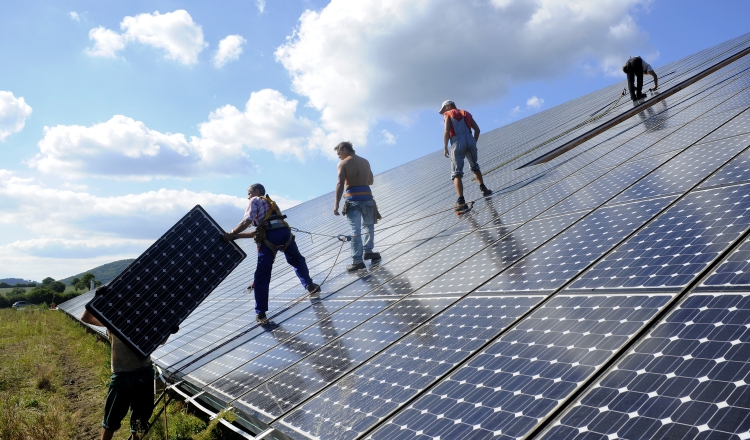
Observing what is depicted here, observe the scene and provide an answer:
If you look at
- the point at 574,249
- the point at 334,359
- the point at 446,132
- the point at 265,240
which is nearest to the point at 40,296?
the point at 265,240

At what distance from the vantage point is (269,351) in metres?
5.99

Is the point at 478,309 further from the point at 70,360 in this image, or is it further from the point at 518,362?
the point at 70,360

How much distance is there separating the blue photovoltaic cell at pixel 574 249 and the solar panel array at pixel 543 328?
22 mm

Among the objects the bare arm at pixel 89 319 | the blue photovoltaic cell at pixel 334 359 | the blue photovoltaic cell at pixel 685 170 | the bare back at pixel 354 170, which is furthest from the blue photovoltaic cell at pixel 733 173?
the bare arm at pixel 89 319

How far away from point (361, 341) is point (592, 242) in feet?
7.46

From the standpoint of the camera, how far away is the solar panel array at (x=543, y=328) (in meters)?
2.59

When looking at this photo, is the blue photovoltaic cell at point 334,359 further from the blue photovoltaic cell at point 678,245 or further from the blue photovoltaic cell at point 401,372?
the blue photovoltaic cell at point 678,245

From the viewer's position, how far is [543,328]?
3.54 meters

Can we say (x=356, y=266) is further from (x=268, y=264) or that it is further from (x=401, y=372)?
(x=401, y=372)

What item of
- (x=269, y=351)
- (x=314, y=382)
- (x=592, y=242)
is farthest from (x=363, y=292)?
(x=592, y=242)

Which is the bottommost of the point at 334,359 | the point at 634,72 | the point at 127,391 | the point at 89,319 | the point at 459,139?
the point at 334,359

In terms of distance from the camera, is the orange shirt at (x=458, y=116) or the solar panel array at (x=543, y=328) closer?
the solar panel array at (x=543, y=328)

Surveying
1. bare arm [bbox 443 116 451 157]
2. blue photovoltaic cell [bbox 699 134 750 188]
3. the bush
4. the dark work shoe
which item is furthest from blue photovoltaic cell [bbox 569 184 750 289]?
the bush

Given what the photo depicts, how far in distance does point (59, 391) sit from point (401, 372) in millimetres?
9159
